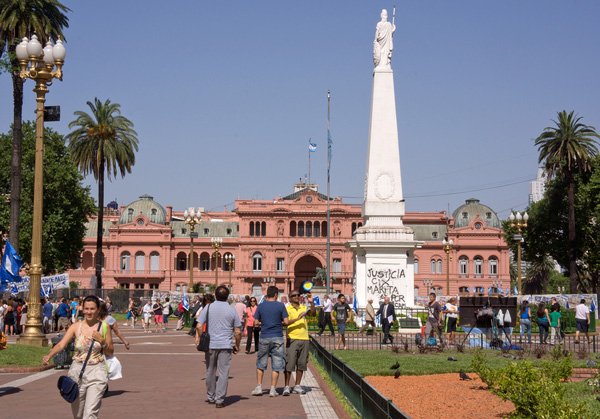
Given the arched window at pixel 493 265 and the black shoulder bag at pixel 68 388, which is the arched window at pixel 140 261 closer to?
the arched window at pixel 493 265

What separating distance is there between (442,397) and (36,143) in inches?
476

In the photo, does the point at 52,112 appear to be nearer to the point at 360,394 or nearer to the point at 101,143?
the point at 360,394

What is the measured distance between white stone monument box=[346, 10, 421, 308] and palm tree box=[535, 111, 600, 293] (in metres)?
22.3

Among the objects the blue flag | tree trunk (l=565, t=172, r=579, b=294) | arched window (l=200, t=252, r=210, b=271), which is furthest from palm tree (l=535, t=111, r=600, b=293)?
arched window (l=200, t=252, r=210, b=271)

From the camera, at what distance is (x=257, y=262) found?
89.1 meters

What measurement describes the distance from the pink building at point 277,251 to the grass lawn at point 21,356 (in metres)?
69.8

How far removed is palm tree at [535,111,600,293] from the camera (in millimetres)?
47812

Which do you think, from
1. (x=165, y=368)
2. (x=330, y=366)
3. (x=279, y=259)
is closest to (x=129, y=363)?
(x=165, y=368)

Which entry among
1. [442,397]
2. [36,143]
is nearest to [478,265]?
[36,143]

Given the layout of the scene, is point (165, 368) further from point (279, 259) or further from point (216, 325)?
point (279, 259)

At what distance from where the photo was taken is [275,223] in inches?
3506

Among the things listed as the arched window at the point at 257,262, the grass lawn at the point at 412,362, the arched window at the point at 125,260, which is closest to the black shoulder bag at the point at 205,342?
the grass lawn at the point at 412,362

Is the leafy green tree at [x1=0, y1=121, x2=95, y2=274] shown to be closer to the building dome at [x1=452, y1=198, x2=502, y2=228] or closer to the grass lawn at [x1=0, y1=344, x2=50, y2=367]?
the grass lawn at [x1=0, y1=344, x2=50, y2=367]

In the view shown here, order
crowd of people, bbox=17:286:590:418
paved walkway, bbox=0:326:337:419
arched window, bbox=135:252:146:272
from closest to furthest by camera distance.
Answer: crowd of people, bbox=17:286:590:418
paved walkway, bbox=0:326:337:419
arched window, bbox=135:252:146:272
